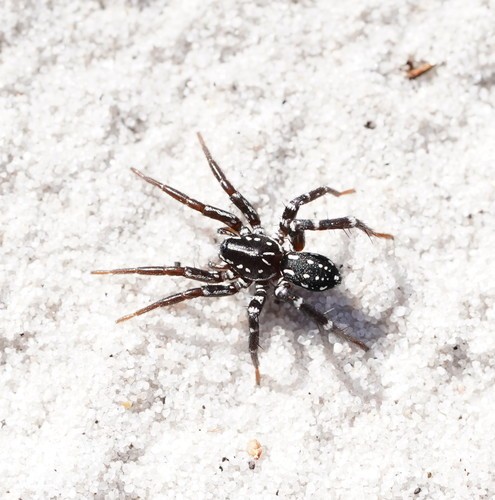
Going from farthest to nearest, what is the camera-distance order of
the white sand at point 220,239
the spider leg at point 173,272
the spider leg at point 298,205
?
the spider leg at point 298,205, the spider leg at point 173,272, the white sand at point 220,239

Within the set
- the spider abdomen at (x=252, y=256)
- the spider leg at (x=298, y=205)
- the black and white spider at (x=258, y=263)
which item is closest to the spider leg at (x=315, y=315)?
the black and white spider at (x=258, y=263)

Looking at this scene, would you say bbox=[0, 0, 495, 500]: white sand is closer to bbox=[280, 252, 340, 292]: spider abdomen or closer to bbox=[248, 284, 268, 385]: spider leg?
bbox=[248, 284, 268, 385]: spider leg

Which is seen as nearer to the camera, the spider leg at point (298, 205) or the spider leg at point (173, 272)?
the spider leg at point (173, 272)

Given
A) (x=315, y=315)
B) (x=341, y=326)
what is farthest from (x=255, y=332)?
(x=341, y=326)

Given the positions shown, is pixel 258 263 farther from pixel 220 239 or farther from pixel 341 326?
pixel 341 326

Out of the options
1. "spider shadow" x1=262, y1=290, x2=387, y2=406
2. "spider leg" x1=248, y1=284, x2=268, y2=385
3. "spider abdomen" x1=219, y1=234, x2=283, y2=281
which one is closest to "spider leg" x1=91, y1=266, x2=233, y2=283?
"spider abdomen" x1=219, y1=234, x2=283, y2=281

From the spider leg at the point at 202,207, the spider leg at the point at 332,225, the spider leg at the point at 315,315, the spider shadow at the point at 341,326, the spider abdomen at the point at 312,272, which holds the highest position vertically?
the spider leg at the point at 202,207

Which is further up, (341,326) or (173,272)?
(173,272)

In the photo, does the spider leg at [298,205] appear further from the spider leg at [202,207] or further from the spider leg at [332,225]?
the spider leg at [202,207]
